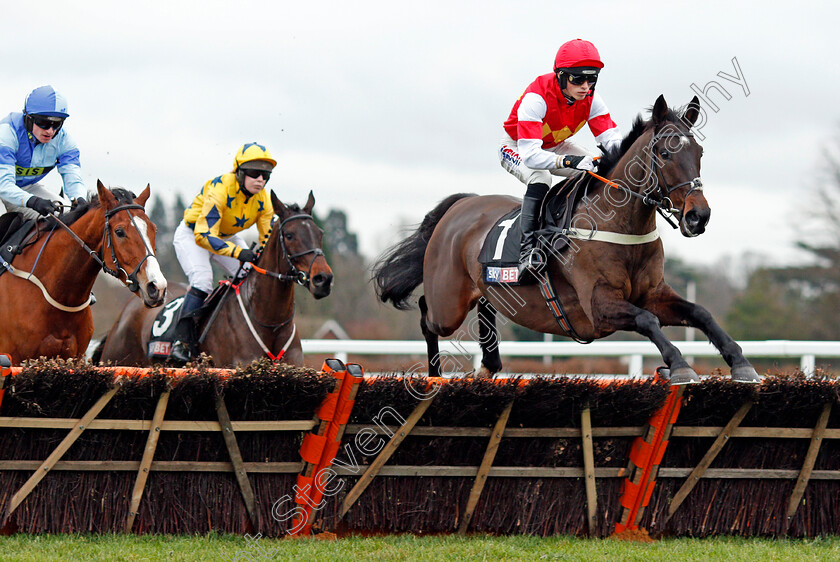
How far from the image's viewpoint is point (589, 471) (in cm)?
471

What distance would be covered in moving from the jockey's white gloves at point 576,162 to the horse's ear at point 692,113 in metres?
0.63

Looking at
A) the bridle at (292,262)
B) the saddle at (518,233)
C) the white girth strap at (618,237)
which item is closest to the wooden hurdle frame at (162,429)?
the saddle at (518,233)

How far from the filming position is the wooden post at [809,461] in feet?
15.9

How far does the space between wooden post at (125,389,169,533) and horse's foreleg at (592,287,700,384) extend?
89.8 inches

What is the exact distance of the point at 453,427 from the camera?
15.1 ft

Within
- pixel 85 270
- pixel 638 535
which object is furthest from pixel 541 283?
pixel 85 270

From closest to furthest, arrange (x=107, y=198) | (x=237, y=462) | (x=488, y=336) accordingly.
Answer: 1. (x=237, y=462)
2. (x=107, y=198)
3. (x=488, y=336)

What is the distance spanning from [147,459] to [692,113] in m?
3.29

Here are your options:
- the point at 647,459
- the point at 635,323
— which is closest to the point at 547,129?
the point at 635,323

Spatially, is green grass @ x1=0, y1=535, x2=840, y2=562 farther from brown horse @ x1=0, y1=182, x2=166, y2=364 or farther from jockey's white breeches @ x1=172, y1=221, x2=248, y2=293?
jockey's white breeches @ x1=172, y1=221, x2=248, y2=293

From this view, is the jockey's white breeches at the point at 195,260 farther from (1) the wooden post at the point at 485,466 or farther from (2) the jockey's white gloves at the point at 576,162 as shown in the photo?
(1) the wooden post at the point at 485,466

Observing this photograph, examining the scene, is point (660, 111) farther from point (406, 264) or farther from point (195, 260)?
point (195, 260)

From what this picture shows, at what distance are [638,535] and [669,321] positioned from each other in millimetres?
1156

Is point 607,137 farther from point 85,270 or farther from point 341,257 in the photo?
point 341,257
